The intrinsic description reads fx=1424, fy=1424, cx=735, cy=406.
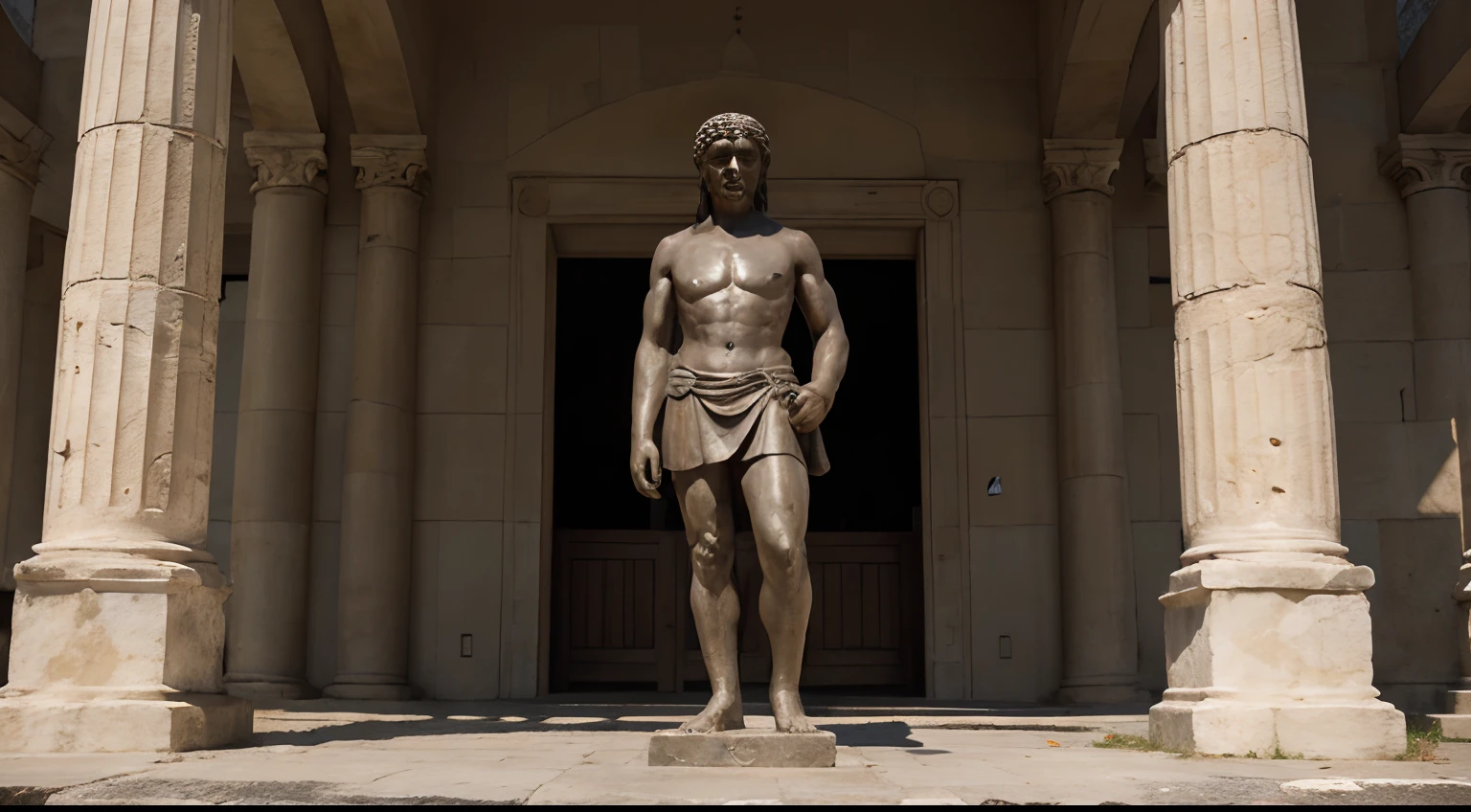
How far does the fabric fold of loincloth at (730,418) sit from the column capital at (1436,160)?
9420 millimetres

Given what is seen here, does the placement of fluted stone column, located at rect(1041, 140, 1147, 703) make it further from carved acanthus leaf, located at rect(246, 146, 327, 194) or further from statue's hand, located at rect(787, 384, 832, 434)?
statue's hand, located at rect(787, 384, 832, 434)

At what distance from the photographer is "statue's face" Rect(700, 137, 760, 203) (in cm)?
689

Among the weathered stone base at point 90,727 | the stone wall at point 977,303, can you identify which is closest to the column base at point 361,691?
the stone wall at point 977,303

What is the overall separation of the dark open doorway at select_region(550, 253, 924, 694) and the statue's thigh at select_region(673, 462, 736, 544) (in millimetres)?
8417

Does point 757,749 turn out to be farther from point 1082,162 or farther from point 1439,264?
point 1439,264

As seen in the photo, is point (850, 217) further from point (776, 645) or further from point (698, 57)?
point (776, 645)

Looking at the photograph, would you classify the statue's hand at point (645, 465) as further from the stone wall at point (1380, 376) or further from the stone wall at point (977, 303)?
the stone wall at point (1380, 376)

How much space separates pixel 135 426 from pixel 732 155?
3.66 meters

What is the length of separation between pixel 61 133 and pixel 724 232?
1046 cm

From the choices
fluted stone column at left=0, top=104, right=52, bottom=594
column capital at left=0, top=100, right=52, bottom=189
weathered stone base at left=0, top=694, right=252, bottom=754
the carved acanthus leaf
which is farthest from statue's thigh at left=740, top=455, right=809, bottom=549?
column capital at left=0, top=100, right=52, bottom=189

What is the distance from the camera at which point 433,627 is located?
1363 centimetres

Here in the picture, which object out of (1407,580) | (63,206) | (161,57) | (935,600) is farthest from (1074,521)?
(63,206)

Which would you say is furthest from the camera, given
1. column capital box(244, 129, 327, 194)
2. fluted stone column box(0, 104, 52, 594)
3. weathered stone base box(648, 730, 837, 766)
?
column capital box(244, 129, 327, 194)

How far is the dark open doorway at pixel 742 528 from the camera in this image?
15242mm
